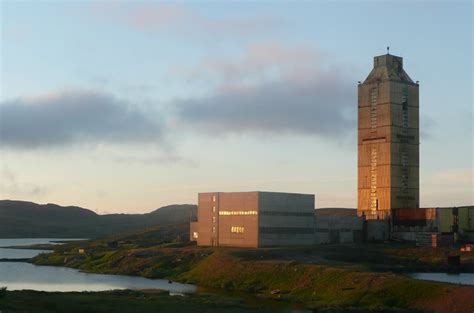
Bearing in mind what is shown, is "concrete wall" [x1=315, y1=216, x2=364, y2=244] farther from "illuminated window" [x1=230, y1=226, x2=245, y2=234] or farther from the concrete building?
"illuminated window" [x1=230, y1=226, x2=245, y2=234]

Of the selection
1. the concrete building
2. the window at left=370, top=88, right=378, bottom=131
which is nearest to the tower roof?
the window at left=370, top=88, right=378, bottom=131

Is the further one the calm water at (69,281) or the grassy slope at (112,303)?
the calm water at (69,281)

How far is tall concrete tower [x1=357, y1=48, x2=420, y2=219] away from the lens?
6245 inches

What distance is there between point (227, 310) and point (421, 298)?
19955mm

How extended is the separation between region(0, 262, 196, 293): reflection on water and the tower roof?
7968 cm

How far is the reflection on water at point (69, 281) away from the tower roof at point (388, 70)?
79.7m

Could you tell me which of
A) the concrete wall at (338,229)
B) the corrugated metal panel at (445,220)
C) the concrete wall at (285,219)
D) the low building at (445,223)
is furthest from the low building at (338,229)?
the corrugated metal panel at (445,220)

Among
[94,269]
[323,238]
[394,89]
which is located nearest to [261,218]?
[323,238]

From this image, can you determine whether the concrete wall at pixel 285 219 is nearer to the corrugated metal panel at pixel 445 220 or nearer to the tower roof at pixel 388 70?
the corrugated metal panel at pixel 445 220

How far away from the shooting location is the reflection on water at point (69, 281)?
3669 inches

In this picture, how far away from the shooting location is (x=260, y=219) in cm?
13650

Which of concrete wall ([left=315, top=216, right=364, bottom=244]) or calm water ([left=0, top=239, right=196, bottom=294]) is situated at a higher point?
concrete wall ([left=315, top=216, right=364, bottom=244])

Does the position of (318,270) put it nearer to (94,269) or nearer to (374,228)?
(94,269)

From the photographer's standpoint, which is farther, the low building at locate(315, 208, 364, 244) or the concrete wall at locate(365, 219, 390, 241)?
the concrete wall at locate(365, 219, 390, 241)
